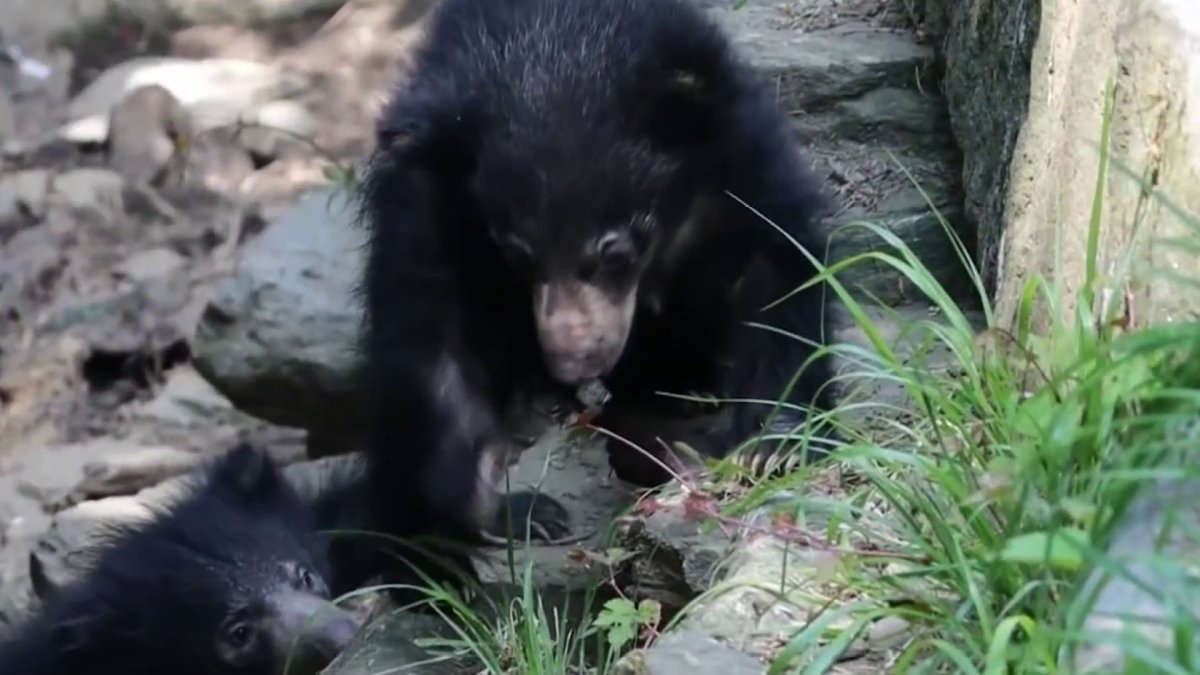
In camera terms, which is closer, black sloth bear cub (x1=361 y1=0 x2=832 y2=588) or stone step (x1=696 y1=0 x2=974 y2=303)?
black sloth bear cub (x1=361 y1=0 x2=832 y2=588)

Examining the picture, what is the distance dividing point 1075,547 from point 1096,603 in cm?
9

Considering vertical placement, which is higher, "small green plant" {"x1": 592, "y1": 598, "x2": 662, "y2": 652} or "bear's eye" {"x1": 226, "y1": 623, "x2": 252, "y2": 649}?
"small green plant" {"x1": 592, "y1": 598, "x2": 662, "y2": 652}

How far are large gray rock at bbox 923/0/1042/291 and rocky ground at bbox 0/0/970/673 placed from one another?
0.19 m

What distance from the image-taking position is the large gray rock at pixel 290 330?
6.32 m

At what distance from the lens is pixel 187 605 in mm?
5109

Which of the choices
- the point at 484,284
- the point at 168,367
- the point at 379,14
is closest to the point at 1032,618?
the point at 484,284

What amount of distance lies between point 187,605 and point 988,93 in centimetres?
279

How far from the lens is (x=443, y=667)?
3990 mm

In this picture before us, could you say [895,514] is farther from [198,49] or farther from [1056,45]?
[198,49]

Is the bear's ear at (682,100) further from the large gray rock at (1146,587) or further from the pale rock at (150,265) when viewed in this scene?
the pale rock at (150,265)

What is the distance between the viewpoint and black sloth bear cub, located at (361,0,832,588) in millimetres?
4070

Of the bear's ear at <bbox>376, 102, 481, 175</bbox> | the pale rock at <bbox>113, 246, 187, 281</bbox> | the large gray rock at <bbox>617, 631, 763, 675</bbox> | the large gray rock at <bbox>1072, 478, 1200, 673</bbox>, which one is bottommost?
the pale rock at <bbox>113, 246, 187, 281</bbox>

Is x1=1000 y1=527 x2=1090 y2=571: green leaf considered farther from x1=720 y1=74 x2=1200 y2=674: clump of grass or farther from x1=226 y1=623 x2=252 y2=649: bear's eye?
x1=226 y1=623 x2=252 y2=649: bear's eye

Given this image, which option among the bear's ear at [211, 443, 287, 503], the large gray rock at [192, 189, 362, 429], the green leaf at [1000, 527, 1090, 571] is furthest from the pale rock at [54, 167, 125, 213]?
the green leaf at [1000, 527, 1090, 571]
